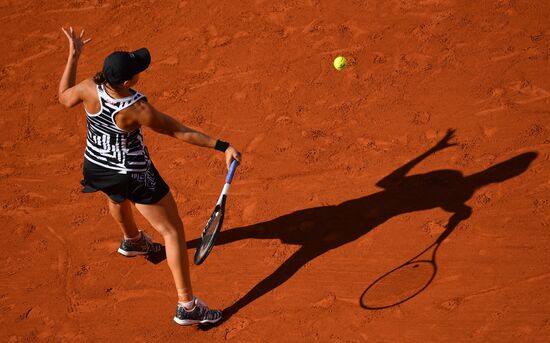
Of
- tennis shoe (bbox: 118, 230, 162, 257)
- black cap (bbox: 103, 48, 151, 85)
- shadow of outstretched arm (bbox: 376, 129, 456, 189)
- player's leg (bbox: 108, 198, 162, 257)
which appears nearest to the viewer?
black cap (bbox: 103, 48, 151, 85)

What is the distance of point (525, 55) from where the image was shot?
7.26 m

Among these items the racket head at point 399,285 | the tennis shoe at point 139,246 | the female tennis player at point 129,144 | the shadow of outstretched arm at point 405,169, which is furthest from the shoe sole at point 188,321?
the shadow of outstretched arm at point 405,169

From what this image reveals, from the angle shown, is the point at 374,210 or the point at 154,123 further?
the point at 374,210

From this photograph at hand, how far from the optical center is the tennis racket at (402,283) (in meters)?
5.30

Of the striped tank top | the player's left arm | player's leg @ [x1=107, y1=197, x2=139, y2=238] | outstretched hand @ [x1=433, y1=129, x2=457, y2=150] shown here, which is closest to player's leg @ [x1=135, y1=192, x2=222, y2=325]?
the striped tank top

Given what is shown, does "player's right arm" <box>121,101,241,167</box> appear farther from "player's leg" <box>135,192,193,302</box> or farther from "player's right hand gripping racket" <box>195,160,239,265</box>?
"player's leg" <box>135,192,193,302</box>

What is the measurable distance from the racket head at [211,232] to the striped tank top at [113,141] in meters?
0.69

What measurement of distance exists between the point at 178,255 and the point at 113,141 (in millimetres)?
1078

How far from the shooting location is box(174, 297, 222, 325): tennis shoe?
5.21m

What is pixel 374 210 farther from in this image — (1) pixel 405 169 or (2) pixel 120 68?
(2) pixel 120 68

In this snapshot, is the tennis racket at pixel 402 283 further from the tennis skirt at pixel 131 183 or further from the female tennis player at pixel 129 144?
the tennis skirt at pixel 131 183

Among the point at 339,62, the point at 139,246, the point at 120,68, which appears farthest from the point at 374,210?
the point at 120,68

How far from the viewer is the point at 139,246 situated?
19.1 ft

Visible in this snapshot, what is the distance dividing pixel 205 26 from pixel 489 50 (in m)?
3.68
